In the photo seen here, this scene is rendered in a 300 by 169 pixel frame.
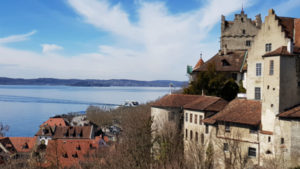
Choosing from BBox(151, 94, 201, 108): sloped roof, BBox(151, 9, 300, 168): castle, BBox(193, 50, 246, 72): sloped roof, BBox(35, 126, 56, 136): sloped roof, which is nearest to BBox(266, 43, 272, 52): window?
BBox(151, 9, 300, 168): castle

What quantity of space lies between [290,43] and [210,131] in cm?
1109

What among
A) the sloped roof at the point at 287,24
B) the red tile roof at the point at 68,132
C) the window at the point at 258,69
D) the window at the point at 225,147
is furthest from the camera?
the red tile roof at the point at 68,132

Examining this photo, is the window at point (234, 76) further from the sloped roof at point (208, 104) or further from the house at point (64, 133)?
the house at point (64, 133)

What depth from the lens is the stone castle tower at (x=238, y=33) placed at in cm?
5050

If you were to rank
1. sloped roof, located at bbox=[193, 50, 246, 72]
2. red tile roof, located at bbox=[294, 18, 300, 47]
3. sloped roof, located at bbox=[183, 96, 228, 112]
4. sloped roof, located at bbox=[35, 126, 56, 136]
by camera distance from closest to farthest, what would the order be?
1. red tile roof, located at bbox=[294, 18, 300, 47]
2. sloped roof, located at bbox=[183, 96, 228, 112]
3. sloped roof, located at bbox=[193, 50, 246, 72]
4. sloped roof, located at bbox=[35, 126, 56, 136]

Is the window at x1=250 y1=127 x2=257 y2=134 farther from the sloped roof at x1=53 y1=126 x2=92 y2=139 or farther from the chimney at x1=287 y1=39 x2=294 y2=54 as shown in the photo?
the sloped roof at x1=53 y1=126 x2=92 y2=139

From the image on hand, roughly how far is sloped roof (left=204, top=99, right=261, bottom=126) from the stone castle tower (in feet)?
68.6

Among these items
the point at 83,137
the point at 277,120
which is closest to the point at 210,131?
the point at 277,120

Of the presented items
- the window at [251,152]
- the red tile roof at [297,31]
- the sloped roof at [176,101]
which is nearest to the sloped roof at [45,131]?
the sloped roof at [176,101]

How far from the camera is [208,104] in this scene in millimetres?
33500

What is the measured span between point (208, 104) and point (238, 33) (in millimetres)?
21621

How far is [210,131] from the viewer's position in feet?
102

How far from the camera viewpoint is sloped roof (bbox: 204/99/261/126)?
27842 mm

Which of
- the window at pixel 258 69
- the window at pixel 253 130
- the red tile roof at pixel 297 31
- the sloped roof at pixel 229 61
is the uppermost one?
the red tile roof at pixel 297 31
